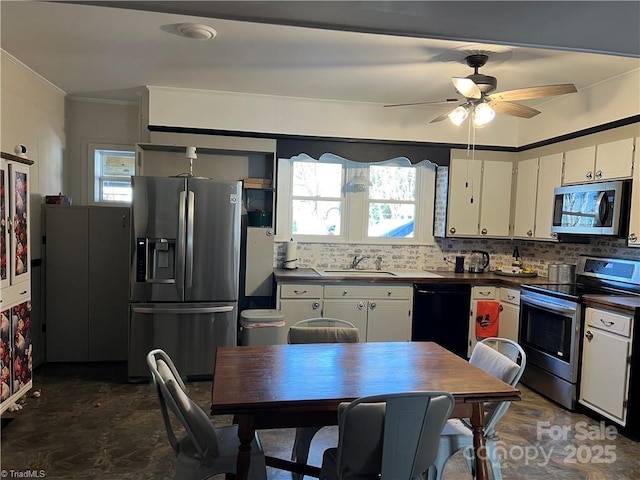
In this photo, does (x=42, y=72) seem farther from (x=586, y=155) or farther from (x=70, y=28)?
(x=586, y=155)

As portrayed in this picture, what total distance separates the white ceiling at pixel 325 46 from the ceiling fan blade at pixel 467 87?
0.89 ft

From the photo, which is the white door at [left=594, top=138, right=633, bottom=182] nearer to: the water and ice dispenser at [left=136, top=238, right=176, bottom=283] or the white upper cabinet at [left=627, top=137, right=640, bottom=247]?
the white upper cabinet at [left=627, top=137, right=640, bottom=247]

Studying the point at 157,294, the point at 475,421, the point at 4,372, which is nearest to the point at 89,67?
the point at 157,294

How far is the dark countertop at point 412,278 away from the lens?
4.05 metres

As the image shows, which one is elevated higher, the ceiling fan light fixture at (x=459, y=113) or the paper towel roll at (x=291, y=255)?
the ceiling fan light fixture at (x=459, y=113)

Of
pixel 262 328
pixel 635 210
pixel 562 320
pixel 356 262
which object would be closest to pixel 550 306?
pixel 562 320

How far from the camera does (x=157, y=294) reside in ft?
12.1

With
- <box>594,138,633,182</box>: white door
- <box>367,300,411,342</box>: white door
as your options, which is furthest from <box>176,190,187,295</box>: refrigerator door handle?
<box>594,138,633,182</box>: white door

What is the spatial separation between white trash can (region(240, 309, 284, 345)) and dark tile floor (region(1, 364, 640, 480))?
0.57 metres

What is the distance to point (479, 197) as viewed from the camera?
4.64 m

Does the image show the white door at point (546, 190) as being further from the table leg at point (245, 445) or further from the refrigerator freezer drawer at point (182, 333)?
the table leg at point (245, 445)

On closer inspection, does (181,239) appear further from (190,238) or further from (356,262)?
(356,262)

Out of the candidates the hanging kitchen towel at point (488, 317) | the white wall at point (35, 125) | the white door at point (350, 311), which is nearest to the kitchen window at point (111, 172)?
the white wall at point (35, 125)

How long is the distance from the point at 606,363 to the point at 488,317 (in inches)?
49.1
